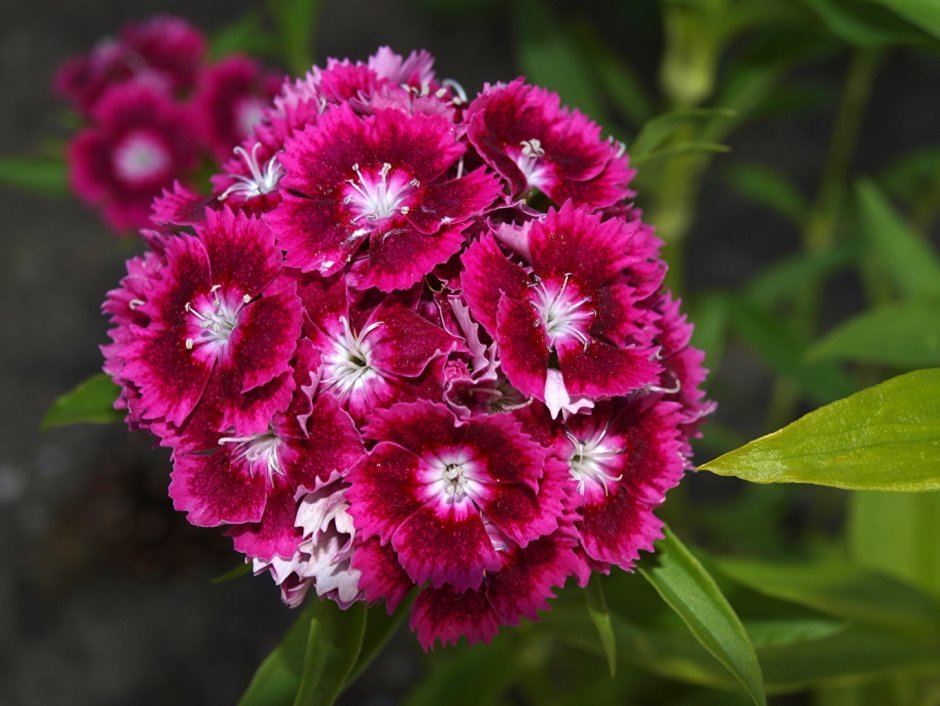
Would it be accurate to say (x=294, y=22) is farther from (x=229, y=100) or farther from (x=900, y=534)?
(x=900, y=534)

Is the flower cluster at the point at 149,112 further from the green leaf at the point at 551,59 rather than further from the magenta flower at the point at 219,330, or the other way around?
the magenta flower at the point at 219,330

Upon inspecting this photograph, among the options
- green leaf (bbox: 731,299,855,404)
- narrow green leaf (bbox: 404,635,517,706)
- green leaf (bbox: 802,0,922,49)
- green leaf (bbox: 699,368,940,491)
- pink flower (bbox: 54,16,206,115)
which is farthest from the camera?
pink flower (bbox: 54,16,206,115)

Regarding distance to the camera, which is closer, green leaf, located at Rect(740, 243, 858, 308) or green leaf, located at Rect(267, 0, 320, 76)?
green leaf, located at Rect(267, 0, 320, 76)

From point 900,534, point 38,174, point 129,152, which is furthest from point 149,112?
point 900,534

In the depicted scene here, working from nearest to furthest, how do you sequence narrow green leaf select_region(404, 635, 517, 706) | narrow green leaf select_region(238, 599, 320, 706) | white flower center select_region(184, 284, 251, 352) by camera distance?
white flower center select_region(184, 284, 251, 352) → narrow green leaf select_region(238, 599, 320, 706) → narrow green leaf select_region(404, 635, 517, 706)

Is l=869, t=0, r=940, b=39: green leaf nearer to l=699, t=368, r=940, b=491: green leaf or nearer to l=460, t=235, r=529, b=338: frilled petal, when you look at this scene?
l=699, t=368, r=940, b=491: green leaf

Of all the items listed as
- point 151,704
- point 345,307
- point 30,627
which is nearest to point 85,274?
point 30,627

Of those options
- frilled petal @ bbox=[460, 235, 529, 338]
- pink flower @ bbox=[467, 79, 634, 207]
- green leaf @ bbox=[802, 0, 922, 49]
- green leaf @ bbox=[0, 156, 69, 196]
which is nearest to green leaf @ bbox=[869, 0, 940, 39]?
green leaf @ bbox=[802, 0, 922, 49]

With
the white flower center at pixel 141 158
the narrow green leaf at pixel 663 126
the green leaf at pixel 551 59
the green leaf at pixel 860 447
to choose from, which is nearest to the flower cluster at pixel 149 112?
the white flower center at pixel 141 158
